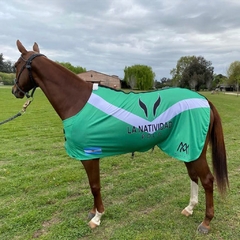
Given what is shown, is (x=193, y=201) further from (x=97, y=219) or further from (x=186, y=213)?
(x=97, y=219)

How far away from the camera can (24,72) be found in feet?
9.36

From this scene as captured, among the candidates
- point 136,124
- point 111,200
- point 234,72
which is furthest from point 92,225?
point 234,72

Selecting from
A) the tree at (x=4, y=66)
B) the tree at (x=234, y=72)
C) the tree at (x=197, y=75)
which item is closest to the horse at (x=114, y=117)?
the tree at (x=234, y=72)

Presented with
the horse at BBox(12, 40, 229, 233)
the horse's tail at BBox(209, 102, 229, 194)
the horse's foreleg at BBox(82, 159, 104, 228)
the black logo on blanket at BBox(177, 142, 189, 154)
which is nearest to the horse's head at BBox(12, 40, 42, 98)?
the horse at BBox(12, 40, 229, 233)

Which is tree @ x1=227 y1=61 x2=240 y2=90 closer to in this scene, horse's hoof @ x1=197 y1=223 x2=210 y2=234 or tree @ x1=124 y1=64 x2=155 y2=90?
tree @ x1=124 y1=64 x2=155 y2=90

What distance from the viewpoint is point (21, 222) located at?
299cm

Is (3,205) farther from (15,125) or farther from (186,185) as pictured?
(15,125)

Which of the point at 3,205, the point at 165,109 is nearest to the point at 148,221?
the point at 165,109

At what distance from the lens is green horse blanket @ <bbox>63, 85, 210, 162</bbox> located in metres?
2.75

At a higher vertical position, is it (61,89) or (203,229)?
(61,89)

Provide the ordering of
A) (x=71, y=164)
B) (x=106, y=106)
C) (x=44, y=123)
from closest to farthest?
(x=106, y=106) < (x=71, y=164) < (x=44, y=123)

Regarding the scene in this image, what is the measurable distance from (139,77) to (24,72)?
65.5m

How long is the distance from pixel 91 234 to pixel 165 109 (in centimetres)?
179

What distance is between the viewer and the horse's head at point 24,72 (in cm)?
282
